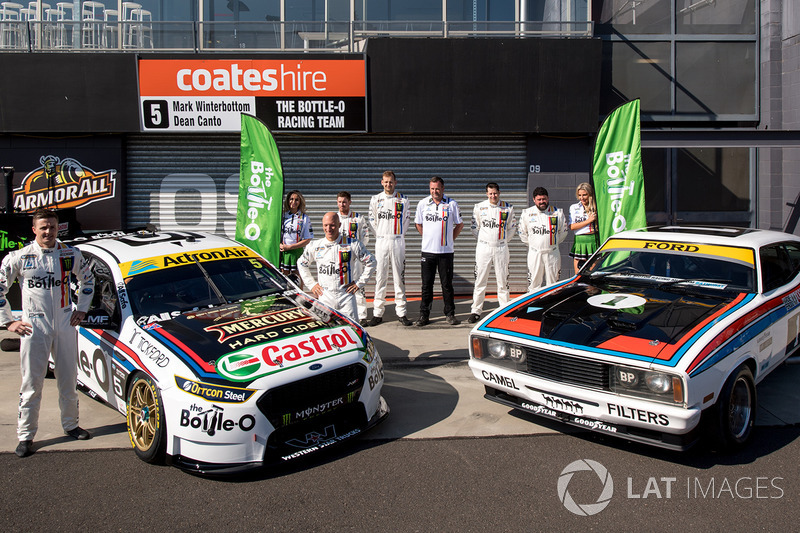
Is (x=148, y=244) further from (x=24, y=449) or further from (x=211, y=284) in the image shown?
(x=24, y=449)

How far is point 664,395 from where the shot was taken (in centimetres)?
448

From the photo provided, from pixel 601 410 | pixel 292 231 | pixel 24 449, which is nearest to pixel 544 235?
pixel 292 231

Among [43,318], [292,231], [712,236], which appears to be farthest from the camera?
[292,231]

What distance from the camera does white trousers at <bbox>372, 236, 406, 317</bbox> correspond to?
30.1 feet

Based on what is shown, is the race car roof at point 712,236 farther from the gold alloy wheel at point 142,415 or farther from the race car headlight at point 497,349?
the gold alloy wheel at point 142,415

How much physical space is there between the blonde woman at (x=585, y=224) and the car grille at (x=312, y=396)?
16.9 feet

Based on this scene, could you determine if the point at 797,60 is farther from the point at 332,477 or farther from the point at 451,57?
the point at 332,477

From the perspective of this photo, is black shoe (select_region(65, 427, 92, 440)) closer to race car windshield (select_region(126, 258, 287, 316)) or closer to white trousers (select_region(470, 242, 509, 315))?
race car windshield (select_region(126, 258, 287, 316))

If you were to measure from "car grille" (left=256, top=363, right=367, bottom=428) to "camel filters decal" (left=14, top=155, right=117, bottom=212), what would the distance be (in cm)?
771

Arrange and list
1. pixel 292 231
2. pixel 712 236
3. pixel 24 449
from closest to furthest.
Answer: pixel 24 449, pixel 712 236, pixel 292 231

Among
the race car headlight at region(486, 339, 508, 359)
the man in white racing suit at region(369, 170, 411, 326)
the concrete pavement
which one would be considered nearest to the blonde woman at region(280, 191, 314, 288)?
the man in white racing suit at region(369, 170, 411, 326)

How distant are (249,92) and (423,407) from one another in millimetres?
6563

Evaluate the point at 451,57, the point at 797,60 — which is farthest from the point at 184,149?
the point at 797,60

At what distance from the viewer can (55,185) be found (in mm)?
10828
